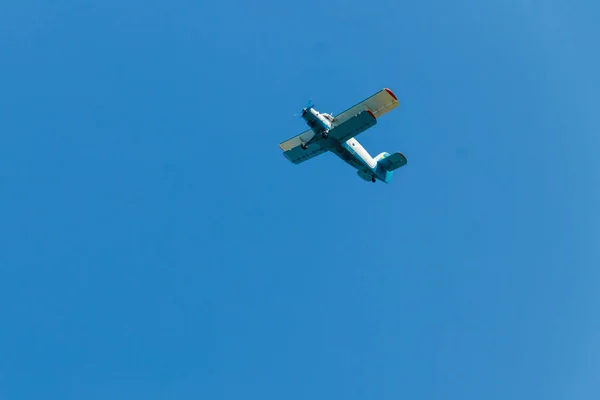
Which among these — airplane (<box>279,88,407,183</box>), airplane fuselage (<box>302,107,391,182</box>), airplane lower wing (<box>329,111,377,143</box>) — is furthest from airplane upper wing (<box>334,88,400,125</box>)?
airplane fuselage (<box>302,107,391,182</box>)

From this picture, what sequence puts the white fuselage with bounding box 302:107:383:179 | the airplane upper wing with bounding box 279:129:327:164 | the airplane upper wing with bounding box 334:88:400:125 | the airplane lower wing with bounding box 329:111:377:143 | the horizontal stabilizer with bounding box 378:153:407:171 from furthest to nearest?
the horizontal stabilizer with bounding box 378:153:407:171, the airplane upper wing with bounding box 279:129:327:164, the white fuselage with bounding box 302:107:383:179, the airplane upper wing with bounding box 334:88:400:125, the airplane lower wing with bounding box 329:111:377:143

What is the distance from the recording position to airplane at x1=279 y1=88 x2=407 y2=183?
51.5m

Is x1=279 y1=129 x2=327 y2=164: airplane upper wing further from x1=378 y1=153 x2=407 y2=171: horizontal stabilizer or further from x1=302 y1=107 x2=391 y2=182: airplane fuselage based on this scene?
x1=378 y1=153 x2=407 y2=171: horizontal stabilizer

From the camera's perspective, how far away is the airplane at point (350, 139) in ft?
169

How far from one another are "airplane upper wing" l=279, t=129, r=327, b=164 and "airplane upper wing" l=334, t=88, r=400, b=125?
4988 mm

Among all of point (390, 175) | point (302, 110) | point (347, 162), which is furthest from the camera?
point (390, 175)

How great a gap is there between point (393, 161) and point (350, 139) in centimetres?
605

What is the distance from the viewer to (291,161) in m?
61.3

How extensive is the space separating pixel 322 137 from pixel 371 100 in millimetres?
5719

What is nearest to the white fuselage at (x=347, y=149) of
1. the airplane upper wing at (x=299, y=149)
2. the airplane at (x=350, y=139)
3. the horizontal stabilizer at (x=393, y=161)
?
the airplane at (x=350, y=139)

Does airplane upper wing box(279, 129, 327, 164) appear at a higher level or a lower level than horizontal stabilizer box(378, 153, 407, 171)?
higher

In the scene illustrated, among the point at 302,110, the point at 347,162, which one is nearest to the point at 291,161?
the point at 347,162

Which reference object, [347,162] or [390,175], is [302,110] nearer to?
[347,162]

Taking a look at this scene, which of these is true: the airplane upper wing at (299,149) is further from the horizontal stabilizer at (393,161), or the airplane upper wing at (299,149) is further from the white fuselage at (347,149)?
the horizontal stabilizer at (393,161)
